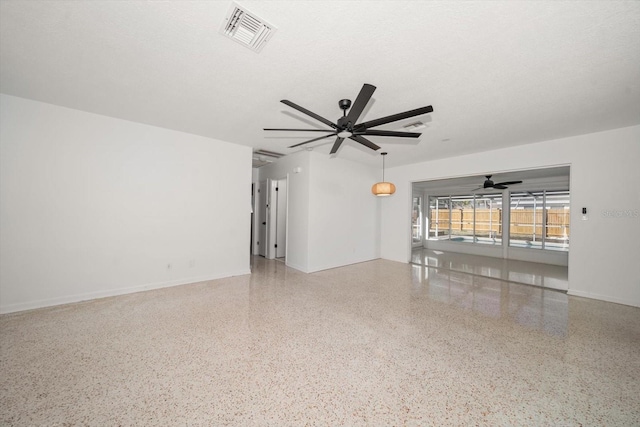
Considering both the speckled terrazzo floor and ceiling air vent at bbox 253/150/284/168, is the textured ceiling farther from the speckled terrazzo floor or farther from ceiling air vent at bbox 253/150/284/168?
the speckled terrazzo floor

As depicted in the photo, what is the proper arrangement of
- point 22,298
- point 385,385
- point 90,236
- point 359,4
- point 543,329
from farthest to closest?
1. point 90,236
2. point 22,298
3. point 543,329
4. point 385,385
5. point 359,4

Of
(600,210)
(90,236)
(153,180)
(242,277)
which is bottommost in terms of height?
(242,277)

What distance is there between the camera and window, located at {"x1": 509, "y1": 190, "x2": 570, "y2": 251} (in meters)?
7.13

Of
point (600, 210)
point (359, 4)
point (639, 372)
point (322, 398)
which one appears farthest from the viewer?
point (600, 210)

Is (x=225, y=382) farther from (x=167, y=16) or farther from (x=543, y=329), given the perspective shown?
(x=543, y=329)

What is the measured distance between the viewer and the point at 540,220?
749cm

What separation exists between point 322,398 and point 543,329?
285 cm

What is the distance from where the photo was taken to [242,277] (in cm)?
476

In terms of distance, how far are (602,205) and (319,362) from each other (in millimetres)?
5175

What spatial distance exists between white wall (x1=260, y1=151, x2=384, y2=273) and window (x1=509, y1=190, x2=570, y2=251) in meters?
5.19

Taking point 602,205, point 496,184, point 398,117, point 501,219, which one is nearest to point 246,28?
point 398,117

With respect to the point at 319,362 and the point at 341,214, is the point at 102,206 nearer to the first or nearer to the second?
the point at 319,362

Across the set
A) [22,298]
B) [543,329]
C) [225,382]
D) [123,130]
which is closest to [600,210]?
[543,329]

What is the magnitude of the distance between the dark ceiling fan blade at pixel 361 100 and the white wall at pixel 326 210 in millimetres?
2874
